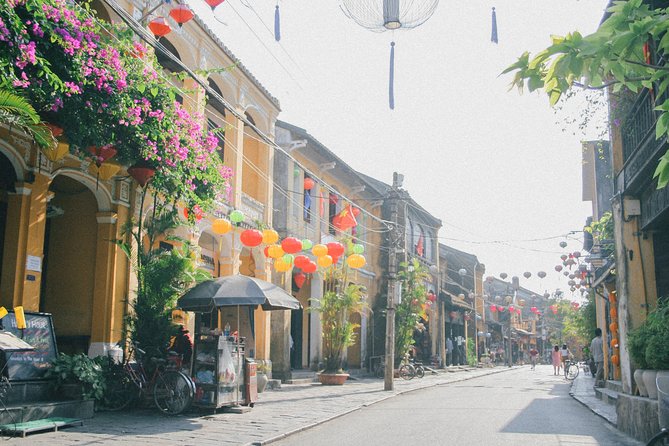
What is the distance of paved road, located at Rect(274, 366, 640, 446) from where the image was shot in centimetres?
953

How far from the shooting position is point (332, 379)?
844 inches

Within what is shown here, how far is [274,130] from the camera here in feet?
71.9

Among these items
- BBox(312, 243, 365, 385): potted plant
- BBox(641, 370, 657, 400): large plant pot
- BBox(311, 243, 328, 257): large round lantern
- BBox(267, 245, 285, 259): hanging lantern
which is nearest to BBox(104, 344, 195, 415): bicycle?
BBox(267, 245, 285, 259): hanging lantern

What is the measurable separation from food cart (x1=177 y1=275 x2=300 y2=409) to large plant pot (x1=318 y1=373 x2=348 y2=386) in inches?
339

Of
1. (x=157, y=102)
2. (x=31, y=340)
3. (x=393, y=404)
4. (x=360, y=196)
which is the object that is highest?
(x=360, y=196)

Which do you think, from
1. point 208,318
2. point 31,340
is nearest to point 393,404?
point 208,318

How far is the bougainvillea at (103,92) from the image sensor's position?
848 centimetres

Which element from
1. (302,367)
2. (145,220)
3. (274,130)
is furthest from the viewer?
(302,367)

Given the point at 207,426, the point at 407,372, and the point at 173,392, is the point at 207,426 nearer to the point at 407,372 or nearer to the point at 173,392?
the point at 173,392

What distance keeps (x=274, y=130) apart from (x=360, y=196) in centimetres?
805

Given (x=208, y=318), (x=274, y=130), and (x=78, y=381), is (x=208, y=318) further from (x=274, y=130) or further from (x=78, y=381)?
(x=78, y=381)

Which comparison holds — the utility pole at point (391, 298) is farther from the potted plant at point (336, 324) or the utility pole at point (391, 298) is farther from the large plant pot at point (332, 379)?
the potted plant at point (336, 324)

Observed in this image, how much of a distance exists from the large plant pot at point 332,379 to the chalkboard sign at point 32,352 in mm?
11713

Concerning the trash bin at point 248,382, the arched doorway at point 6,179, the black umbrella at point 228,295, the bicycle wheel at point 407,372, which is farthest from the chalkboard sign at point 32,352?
the bicycle wheel at point 407,372
